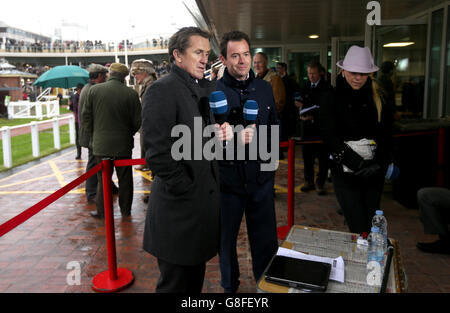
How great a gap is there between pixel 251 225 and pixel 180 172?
3.76ft

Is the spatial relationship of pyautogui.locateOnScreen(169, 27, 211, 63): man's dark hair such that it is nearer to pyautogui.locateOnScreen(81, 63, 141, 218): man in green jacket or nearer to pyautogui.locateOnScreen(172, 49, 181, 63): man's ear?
pyautogui.locateOnScreen(172, 49, 181, 63): man's ear

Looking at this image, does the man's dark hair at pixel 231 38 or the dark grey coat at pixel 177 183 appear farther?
the man's dark hair at pixel 231 38

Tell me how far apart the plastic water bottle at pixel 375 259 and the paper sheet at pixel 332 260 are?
148mm

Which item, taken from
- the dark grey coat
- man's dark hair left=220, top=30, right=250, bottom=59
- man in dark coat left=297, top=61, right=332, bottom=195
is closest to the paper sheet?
the dark grey coat

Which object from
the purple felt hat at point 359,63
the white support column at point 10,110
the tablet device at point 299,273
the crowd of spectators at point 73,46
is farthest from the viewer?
the crowd of spectators at point 73,46

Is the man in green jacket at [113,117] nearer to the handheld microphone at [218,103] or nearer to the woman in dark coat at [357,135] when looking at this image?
the woman in dark coat at [357,135]

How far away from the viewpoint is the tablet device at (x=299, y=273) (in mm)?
2082

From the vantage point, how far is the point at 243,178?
9.42 feet

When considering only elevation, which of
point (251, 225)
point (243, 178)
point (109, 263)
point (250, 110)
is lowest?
point (109, 263)

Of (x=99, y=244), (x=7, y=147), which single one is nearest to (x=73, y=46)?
(x=7, y=147)

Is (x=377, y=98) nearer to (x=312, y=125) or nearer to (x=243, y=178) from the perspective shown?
(x=243, y=178)

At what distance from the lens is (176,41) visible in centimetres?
228

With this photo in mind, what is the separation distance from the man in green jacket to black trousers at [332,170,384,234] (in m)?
3.12

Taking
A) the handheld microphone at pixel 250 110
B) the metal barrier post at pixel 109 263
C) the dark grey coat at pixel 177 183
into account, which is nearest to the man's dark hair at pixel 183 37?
the dark grey coat at pixel 177 183
